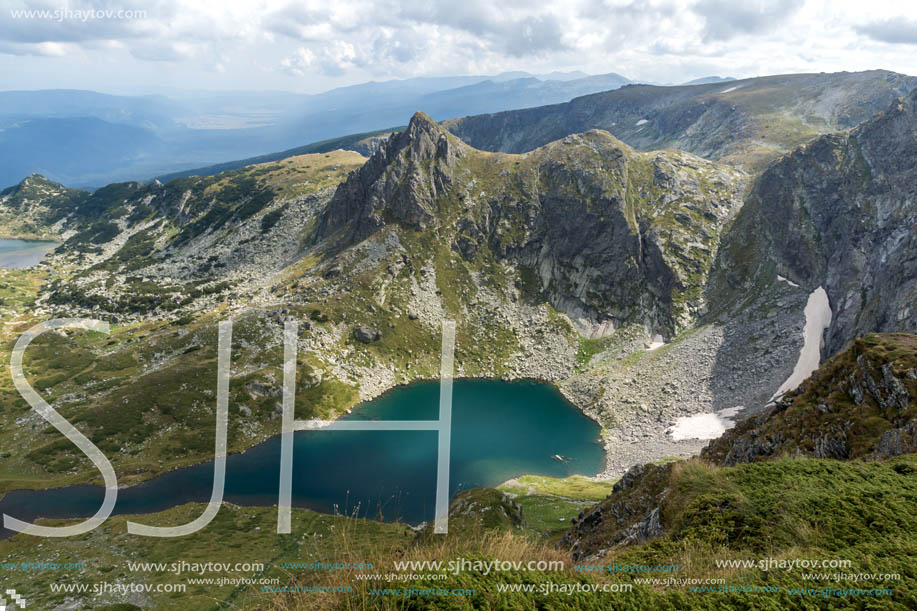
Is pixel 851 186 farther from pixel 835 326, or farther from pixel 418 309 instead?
pixel 418 309

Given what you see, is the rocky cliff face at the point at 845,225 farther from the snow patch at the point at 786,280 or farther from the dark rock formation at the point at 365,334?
the dark rock formation at the point at 365,334

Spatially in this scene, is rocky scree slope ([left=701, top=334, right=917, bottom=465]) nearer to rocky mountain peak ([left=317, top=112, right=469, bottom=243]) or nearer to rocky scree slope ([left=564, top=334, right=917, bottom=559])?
rocky scree slope ([left=564, top=334, right=917, bottom=559])

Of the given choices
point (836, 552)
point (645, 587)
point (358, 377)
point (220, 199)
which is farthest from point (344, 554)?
point (220, 199)

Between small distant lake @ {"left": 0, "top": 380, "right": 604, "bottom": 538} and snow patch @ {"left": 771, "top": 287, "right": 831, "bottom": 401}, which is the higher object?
snow patch @ {"left": 771, "top": 287, "right": 831, "bottom": 401}

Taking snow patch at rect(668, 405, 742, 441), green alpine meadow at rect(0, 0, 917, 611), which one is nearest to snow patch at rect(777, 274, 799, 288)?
green alpine meadow at rect(0, 0, 917, 611)

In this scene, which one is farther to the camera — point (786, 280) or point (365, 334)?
point (786, 280)

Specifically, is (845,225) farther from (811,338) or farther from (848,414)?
(848,414)

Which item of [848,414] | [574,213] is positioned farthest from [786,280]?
[848,414]

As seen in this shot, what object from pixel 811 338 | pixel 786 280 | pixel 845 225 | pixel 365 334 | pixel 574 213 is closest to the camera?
pixel 811 338
